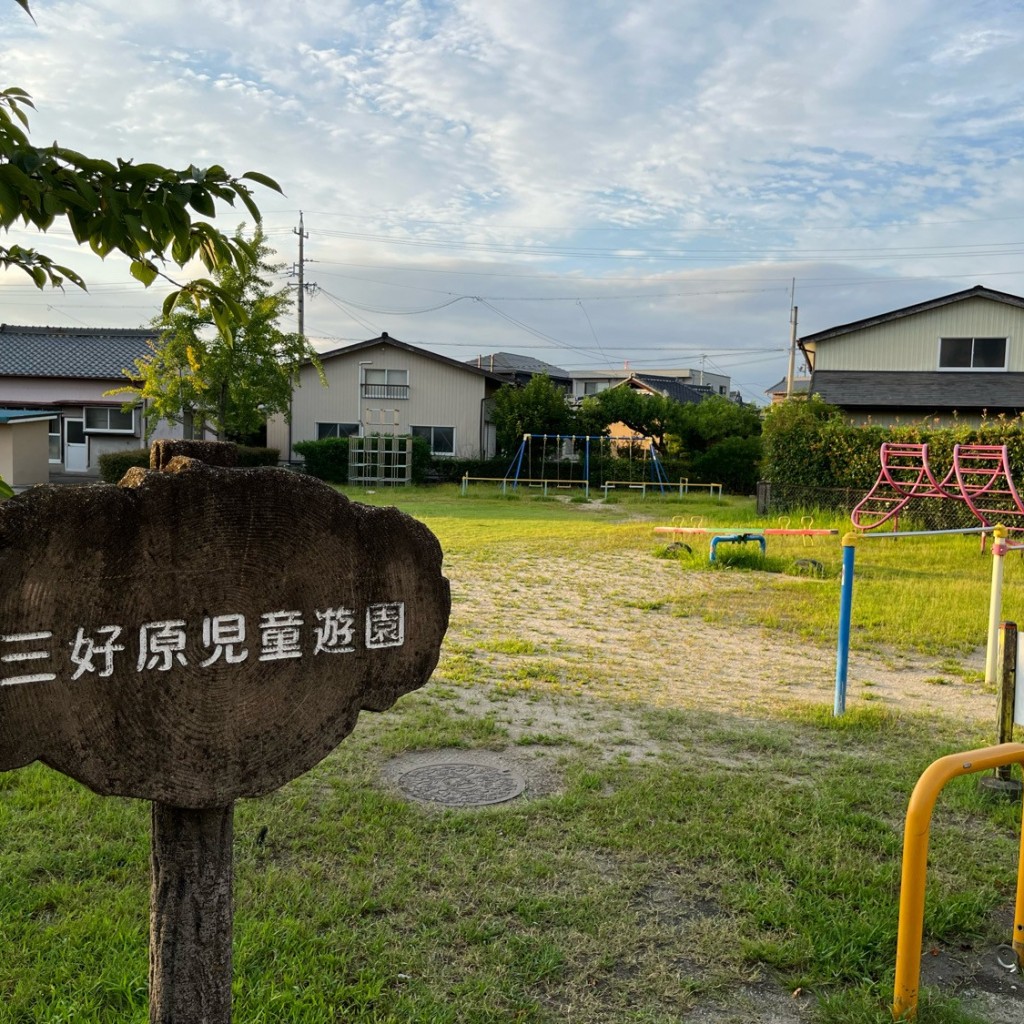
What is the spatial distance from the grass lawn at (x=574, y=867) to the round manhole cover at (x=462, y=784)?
90mm

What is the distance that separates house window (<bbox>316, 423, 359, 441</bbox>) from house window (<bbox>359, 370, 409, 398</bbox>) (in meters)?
1.20

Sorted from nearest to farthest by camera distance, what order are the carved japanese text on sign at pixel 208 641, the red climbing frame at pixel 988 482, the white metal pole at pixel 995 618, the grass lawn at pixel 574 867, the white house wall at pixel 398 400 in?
the carved japanese text on sign at pixel 208 641, the grass lawn at pixel 574 867, the white metal pole at pixel 995 618, the red climbing frame at pixel 988 482, the white house wall at pixel 398 400

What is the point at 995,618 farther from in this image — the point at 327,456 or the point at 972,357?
the point at 327,456

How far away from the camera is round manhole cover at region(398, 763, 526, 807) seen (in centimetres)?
461

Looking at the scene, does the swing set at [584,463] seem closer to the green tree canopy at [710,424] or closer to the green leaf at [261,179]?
the green tree canopy at [710,424]

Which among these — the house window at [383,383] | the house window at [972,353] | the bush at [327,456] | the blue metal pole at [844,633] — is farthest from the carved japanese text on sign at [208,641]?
the house window at [383,383]

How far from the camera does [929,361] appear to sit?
24062 millimetres

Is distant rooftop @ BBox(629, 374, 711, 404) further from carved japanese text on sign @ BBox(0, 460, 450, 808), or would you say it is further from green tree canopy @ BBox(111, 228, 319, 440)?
carved japanese text on sign @ BBox(0, 460, 450, 808)

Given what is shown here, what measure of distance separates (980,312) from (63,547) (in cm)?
2539

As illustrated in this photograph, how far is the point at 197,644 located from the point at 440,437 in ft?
104

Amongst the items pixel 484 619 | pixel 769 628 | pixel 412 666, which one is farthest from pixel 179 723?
pixel 769 628

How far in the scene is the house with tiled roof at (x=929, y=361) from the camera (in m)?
22.4

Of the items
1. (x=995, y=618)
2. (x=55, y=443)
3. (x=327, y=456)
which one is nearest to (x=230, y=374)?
(x=327, y=456)

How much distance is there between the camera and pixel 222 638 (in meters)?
2.04
